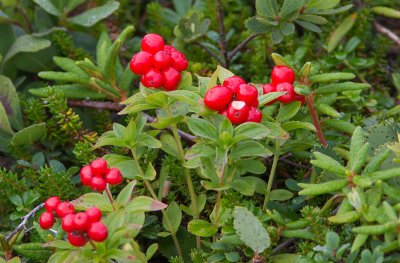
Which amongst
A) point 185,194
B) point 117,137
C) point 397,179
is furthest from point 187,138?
point 397,179

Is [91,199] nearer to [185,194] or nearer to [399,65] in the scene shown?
[185,194]

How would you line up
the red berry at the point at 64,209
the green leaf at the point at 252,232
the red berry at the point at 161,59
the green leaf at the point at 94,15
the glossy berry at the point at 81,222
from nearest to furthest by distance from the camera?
the glossy berry at the point at 81,222
the red berry at the point at 64,209
the green leaf at the point at 252,232
the red berry at the point at 161,59
the green leaf at the point at 94,15

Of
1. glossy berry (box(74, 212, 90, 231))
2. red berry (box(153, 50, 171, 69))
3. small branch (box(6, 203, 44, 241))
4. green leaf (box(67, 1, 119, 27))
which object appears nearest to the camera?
glossy berry (box(74, 212, 90, 231))

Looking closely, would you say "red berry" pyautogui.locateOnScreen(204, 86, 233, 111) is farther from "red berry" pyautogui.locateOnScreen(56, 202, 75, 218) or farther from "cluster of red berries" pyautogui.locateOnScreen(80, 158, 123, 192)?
"red berry" pyautogui.locateOnScreen(56, 202, 75, 218)

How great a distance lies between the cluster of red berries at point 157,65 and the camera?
218 cm

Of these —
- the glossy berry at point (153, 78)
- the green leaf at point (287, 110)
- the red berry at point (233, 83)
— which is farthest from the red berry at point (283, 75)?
the glossy berry at point (153, 78)

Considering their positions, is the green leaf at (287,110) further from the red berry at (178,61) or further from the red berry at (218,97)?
the red berry at (178,61)

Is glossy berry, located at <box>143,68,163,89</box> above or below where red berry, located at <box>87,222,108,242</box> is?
above

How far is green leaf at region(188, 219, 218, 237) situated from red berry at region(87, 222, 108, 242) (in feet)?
1.99

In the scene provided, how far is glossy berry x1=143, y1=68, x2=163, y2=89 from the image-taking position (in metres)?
2.18

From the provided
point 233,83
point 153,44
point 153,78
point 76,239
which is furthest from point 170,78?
point 76,239

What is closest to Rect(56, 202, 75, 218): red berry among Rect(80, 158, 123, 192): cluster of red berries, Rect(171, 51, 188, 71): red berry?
Rect(80, 158, 123, 192): cluster of red berries

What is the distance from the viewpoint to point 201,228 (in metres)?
2.29

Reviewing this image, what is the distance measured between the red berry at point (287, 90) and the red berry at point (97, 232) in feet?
3.51
